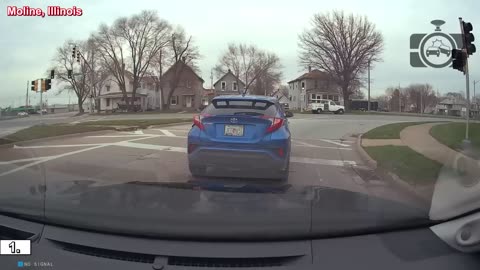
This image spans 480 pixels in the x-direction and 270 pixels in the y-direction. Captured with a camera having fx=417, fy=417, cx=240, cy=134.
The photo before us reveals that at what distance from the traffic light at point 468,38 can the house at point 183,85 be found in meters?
55.1

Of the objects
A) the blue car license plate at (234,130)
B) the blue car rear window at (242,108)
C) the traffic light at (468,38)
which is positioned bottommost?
the blue car license plate at (234,130)

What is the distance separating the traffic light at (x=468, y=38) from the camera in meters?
4.44

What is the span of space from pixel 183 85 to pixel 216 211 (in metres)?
66.9

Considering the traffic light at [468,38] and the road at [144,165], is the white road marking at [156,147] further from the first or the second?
Result: the traffic light at [468,38]

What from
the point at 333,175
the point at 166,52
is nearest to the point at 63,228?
the point at 333,175

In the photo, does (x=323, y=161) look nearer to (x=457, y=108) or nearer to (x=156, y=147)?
(x=457, y=108)

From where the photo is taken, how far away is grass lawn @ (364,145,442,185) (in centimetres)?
520

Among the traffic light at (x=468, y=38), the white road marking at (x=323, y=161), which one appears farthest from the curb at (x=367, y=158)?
the traffic light at (x=468, y=38)

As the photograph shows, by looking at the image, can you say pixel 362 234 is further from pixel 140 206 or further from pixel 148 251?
pixel 140 206

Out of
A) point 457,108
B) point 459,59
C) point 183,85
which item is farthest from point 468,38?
point 183,85

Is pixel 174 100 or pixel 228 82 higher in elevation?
pixel 228 82

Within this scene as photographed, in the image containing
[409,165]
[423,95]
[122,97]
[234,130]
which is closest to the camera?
[234,130]

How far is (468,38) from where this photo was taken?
4.52 metres

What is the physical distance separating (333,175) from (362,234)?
19.2 ft
